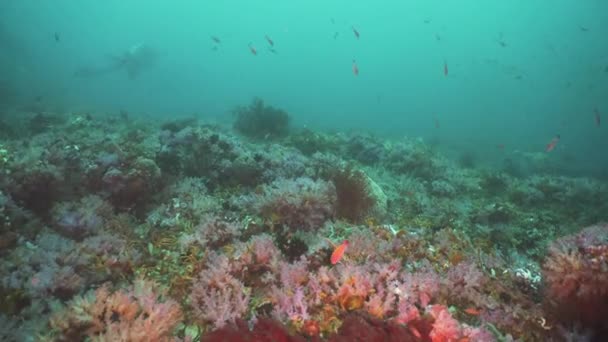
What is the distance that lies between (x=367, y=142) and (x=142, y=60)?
122ft

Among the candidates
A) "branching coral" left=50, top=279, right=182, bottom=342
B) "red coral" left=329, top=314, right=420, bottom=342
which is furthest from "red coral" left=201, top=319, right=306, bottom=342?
"branching coral" left=50, top=279, right=182, bottom=342

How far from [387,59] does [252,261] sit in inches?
7967

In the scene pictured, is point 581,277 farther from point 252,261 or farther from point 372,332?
point 252,261

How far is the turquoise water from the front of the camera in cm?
7838

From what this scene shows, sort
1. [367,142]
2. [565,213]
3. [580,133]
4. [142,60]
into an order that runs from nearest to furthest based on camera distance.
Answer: [565,213]
[367,142]
[142,60]
[580,133]

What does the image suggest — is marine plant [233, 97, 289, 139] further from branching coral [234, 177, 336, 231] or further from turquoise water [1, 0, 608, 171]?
turquoise water [1, 0, 608, 171]

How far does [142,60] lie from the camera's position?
132ft

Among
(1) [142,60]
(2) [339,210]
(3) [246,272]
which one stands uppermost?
(3) [246,272]

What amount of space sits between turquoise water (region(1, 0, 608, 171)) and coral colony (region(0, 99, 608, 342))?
53645 mm

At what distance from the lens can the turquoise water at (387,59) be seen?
257ft

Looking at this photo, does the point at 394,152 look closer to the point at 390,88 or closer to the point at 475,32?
the point at 390,88

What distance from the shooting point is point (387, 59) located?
18712 centimetres

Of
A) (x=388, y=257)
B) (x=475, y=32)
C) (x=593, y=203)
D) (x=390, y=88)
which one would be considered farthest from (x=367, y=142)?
(x=475, y=32)

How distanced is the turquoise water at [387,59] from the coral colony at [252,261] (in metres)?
53.6
